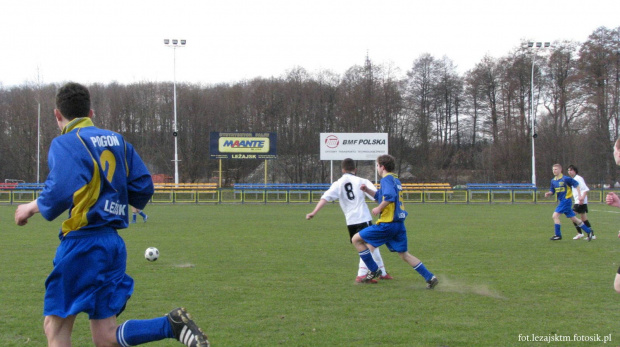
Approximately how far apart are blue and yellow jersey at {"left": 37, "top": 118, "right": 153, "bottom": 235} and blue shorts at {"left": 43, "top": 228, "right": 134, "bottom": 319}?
0.30 feet

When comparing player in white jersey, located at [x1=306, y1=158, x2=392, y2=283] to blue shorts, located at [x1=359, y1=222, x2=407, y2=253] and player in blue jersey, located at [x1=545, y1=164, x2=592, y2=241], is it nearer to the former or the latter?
blue shorts, located at [x1=359, y1=222, x2=407, y2=253]

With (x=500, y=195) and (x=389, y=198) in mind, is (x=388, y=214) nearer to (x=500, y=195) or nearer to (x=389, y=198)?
(x=389, y=198)

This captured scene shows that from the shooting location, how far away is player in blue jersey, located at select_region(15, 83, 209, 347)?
297 centimetres

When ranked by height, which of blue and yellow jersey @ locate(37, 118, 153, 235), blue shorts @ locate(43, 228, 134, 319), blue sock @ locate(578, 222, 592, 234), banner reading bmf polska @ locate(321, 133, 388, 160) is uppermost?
banner reading bmf polska @ locate(321, 133, 388, 160)

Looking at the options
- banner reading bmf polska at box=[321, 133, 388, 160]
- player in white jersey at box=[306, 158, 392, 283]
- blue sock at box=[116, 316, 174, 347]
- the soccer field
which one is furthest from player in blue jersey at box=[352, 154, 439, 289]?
banner reading bmf polska at box=[321, 133, 388, 160]

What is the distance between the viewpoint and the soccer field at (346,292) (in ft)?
16.0

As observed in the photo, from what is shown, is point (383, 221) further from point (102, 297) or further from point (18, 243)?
point (18, 243)

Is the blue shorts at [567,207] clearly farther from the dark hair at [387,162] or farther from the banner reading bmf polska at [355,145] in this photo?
the banner reading bmf polska at [355,145]

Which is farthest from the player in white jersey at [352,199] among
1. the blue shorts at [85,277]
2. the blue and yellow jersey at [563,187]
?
the blue and yellow jersey at [563,187]

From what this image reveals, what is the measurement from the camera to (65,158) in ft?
9.78

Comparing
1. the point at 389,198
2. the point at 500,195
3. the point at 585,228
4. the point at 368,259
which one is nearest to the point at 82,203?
the point at 389,198

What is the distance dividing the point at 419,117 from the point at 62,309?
48.9 metres

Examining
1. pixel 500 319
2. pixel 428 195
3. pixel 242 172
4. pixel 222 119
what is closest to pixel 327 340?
pixel 500 319

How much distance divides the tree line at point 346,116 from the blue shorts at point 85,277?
44.3m
